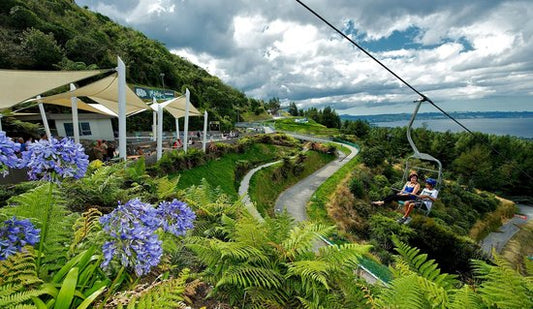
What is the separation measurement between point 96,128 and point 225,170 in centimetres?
1384

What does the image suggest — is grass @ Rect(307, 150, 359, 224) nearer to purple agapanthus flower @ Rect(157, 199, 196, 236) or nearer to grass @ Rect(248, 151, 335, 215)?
grass @ Rect(248, 151, 335, 215)

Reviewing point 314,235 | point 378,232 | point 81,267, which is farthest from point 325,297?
point 378,232

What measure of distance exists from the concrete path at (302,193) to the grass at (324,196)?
53cm

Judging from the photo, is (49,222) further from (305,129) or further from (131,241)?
(305,129)

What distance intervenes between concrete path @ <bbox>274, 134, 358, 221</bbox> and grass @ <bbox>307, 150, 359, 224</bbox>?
0.53m

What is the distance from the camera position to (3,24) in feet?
115

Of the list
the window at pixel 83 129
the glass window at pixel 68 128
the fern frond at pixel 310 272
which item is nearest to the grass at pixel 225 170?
the fern frond at pixel 310 272

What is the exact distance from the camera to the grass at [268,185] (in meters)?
18.9

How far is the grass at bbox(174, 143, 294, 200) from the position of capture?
48.4 feet

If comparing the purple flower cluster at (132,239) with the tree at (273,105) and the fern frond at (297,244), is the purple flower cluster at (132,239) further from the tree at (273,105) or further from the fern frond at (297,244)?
the tree at (273,105)

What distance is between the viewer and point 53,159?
1.82 meters

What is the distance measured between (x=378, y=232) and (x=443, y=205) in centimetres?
2064

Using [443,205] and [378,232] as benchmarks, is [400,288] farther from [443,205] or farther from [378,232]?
[443,205]

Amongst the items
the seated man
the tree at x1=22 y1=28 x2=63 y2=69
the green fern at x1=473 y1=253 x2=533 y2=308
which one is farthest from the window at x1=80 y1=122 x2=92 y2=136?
the green fern at x1=473 y1=253 x2=533 y2=308
